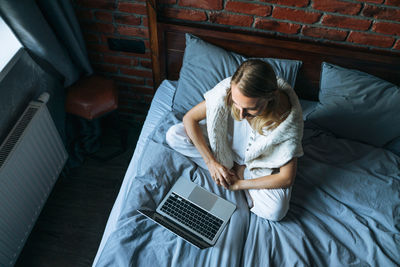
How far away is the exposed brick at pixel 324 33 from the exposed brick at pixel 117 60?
1.03m

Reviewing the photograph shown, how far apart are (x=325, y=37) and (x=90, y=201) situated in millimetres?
1602

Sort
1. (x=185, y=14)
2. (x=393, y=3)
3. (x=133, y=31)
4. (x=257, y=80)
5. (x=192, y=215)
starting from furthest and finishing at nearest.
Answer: (x=133, y=31) → (x=185, y=14) → (x=393, y=3) → (x=192, y=215) → (x=257, y=80)


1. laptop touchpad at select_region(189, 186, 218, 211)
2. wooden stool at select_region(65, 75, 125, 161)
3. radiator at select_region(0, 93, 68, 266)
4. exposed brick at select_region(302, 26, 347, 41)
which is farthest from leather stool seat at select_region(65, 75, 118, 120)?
exposed brick at select_region(302, 26, 347, 41)

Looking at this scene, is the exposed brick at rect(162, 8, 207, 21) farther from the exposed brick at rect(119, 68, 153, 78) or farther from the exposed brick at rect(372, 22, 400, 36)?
the exposed brick at rect(372, 22, 400, 36)

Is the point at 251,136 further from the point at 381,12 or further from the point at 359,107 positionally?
the point at 381,12

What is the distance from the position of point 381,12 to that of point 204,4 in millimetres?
845

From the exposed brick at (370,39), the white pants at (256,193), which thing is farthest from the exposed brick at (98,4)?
the exposed brick at (370,39)

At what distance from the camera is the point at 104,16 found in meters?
1.64

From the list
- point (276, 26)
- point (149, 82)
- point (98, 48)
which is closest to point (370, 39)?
point (276, 26)

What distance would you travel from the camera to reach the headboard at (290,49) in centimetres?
154

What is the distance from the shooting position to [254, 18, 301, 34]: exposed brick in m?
1.52

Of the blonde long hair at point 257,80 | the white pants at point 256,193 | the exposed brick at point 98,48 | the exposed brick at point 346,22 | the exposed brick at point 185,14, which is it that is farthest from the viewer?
the exposed brick at point 98,48

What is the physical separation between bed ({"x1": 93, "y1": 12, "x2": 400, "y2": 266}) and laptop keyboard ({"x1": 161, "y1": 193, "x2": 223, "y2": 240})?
5 cm

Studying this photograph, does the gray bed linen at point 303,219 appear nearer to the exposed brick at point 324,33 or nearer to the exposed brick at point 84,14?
the exposed brick at point 324,33
